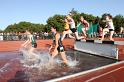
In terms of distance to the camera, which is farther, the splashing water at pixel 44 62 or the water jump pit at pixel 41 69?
the splashing water at pixel 44 62

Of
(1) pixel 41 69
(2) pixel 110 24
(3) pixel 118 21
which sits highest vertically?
(3) pixel 118 21

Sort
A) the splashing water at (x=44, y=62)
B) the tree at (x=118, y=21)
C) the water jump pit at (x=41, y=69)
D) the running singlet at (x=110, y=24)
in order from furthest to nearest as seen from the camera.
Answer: the tree at (x=118, y=21)
the running singlet at (x=110, y=24)
the splashing water at (x=44, y=62)
the water jump pit at (x=41, y=69)

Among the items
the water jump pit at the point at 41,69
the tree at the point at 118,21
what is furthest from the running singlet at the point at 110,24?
the tree at the point at 118,21

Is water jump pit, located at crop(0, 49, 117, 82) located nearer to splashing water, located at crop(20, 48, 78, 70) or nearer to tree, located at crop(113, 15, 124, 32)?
splashing water, located at crop(20, 48, 78, 70)

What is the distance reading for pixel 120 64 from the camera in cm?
908

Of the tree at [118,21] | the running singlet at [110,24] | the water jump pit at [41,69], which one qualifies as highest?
the tree at [118,21]

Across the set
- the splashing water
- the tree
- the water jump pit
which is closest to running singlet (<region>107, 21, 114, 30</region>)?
the water jump pit

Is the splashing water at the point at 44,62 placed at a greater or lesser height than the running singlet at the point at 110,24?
lesser

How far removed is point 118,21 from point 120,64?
77389 millimetres

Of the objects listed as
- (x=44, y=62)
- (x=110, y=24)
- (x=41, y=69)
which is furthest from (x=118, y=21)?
(x=41, y=69)

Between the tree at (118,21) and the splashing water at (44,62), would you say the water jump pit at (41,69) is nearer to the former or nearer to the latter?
the splashing water at (44,62)

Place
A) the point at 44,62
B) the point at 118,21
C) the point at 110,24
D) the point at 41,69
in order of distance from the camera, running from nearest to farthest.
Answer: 1. the point at 41,69
2. the point at 44,62
3. the point at 110,24
4. the point at 118,21

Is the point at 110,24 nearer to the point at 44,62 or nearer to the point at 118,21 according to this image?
the point at 44,62

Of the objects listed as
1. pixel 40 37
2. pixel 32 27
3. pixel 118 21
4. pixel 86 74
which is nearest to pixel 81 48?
pixel 86 74
